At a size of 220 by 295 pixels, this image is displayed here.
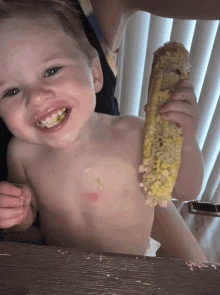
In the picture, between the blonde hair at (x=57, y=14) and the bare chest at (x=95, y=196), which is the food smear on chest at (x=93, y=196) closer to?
the bare chest at (x=95, y=196)

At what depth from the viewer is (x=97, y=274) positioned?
23 cm

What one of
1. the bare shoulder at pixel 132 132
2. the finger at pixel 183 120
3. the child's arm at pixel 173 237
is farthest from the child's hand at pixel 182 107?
the child's arm at pixel 173 237

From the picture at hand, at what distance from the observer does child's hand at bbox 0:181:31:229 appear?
35 cm

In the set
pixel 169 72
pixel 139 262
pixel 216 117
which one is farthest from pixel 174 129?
pixel 216 117

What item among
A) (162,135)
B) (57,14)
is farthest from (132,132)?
(57,14)

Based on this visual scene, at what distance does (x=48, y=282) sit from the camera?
230mm

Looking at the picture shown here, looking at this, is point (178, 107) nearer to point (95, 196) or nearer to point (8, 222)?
point (95, 196)

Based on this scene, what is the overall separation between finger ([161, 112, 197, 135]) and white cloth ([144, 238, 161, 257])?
0.28 meters

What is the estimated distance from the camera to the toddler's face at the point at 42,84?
30cm

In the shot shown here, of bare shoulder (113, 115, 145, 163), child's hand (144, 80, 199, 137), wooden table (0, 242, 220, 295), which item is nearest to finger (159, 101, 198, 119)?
child's hand (144, 80, 199, 137)

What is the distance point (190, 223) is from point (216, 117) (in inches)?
19.8

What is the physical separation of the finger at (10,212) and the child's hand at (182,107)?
296 millimetres

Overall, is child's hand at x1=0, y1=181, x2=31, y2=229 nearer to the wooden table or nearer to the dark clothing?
the wooden table

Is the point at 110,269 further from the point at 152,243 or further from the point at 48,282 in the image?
the point at 152,243
